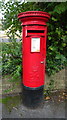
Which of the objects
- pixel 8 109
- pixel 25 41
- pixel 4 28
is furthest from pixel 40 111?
pixel 4 28

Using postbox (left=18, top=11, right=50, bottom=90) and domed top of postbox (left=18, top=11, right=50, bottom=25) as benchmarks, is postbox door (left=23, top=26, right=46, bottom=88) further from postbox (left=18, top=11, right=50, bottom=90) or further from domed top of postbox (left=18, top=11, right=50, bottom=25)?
domed top of postbox (left=18, top=11, right=50, bottom=25)

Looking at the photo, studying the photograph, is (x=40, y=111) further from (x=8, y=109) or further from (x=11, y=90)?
(x=11, y=90)

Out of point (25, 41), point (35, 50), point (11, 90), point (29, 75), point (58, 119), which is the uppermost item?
point (25, 41)

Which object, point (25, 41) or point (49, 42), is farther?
point (49, 42)

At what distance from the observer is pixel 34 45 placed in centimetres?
204

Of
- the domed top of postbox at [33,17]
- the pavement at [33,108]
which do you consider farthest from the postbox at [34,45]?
the pavement at [33,108]

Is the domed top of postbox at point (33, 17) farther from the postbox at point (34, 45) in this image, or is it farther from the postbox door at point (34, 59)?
the postbox door at point (34, 59)

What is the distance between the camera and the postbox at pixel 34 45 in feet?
6.34

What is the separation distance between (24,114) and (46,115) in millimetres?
423

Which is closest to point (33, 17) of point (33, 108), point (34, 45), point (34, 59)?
point (34, 45)

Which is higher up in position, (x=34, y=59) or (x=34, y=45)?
(x=34, y=45)

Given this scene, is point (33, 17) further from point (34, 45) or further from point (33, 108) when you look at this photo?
point (33, 108)

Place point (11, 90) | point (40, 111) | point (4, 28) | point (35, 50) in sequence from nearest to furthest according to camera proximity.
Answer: point (35, 50) < point (40, 111) < point (11, 90) < point (4, 28)

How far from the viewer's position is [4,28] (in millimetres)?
3305
